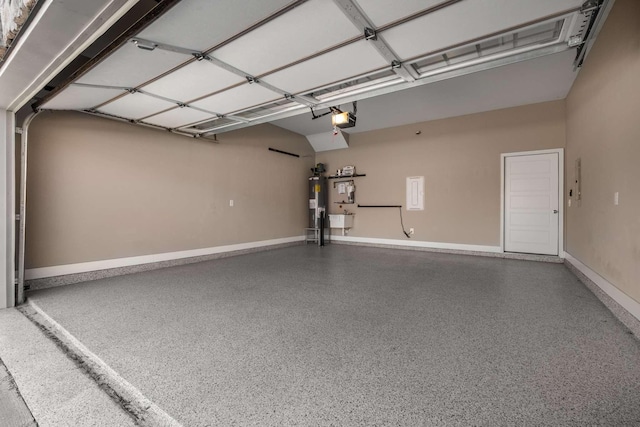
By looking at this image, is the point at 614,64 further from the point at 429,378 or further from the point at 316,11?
the point at 429,378

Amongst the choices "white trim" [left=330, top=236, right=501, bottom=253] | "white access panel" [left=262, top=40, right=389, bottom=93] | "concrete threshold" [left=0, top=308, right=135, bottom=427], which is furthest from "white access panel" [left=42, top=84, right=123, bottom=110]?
"white trim" [left=330, top=236, right=501, bottom=253]

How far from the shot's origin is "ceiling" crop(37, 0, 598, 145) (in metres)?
2.01

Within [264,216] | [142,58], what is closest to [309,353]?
[142,58]

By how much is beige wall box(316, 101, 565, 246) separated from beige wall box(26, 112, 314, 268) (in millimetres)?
2501

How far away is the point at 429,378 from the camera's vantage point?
1671 millimetres

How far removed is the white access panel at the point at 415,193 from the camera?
6820 mm

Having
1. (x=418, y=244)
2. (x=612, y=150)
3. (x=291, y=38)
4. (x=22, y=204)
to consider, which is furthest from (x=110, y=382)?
(x=418, y=244)

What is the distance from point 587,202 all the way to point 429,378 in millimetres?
3810

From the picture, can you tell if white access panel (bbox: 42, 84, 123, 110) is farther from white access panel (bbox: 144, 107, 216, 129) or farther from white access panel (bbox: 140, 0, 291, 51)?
white access panel (bbox: 140, 0, 291, 51)

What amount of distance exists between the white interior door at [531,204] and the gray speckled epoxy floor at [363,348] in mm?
1940

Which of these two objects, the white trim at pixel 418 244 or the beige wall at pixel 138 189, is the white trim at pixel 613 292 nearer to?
the white trim at pixel 418 244

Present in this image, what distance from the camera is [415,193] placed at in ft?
22.7

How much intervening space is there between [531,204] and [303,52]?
556 cm

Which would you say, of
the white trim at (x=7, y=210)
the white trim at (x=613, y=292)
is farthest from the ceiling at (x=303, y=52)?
the white trim at (x=613, y=292)
